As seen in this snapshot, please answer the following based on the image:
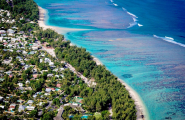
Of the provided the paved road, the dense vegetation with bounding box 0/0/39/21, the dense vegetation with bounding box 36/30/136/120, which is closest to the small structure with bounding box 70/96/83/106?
the dense vegetation with bounding box 36/30/136/120

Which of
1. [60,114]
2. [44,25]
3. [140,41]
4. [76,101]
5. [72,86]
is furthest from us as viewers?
[44,25]

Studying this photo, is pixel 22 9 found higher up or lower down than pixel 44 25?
higher up

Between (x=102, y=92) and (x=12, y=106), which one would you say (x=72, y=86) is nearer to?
(x=102, y=92)

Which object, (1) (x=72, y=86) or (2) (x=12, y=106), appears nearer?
(2) (x=12, y=106)

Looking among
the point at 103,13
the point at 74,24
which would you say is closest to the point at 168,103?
the point at 74,24

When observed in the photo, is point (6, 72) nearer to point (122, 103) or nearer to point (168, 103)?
point (122, 103)

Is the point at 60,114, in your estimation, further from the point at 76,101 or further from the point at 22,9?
the point at 22,9

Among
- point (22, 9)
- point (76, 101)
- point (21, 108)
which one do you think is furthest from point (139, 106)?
point (22, 9)

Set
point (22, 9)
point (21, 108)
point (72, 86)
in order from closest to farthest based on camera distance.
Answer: point (21, 108), point (72, 86), point (22, 9)

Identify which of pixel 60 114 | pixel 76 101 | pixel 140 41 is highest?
pixel 140 41

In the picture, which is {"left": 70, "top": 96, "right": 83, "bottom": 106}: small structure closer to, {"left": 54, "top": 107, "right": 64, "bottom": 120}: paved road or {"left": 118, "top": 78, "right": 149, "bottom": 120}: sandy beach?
{"left": 54, "top": 107, "right": 64, "bottom": 120}: paved road

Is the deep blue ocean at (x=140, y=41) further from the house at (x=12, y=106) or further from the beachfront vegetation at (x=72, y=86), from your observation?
the house at (x=12, y=106)
